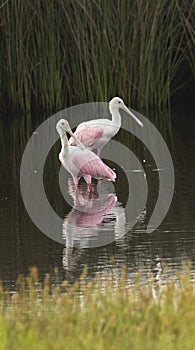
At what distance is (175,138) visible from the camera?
1375 centimetres

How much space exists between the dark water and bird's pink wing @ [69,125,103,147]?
402 millimetres

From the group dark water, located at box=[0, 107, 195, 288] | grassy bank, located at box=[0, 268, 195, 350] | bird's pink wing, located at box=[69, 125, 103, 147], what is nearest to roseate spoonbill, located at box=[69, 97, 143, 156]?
bird's pink wing, located at box=[69, 125, 103, 147]

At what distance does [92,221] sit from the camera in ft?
28.6

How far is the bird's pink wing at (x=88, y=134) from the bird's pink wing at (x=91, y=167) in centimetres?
116

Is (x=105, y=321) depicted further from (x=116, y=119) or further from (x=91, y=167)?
(x=116, y=119)

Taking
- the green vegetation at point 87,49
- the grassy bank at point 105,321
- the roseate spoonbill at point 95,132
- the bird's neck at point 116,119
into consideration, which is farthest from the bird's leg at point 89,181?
the green vegetation at point 87,49

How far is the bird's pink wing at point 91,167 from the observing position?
33.1 ft

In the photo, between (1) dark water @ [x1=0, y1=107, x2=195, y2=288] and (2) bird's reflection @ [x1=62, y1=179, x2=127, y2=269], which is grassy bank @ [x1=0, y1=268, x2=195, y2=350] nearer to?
(1) dark water @ [x1=0, y1=107, x2=195, y2=288]

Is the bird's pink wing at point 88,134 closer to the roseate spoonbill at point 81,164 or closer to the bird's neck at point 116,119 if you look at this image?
the bird's neck at point 116,119

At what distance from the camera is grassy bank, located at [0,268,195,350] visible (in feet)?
14.8

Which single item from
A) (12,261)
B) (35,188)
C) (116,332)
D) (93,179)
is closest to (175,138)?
(93,179)

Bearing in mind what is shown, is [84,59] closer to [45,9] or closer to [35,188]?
[45,9]

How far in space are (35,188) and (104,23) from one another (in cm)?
612

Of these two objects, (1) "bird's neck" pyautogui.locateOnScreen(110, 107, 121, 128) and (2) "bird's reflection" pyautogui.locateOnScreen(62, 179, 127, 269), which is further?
(1) "bird's neck" pyautogui.locateOnScreen(110, 107, 121, 128)
